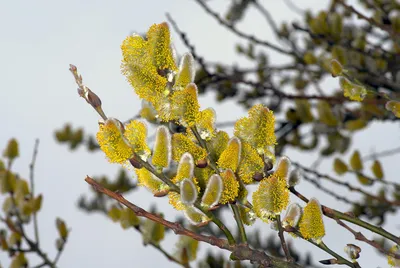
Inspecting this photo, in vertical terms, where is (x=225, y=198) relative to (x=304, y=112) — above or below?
below

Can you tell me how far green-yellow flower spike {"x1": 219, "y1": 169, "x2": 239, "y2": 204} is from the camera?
423 mm

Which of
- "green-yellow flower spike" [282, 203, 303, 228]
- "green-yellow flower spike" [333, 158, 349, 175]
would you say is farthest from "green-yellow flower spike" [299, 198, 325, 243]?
"green-yellow flower spike" [333, 158, 349, 175]

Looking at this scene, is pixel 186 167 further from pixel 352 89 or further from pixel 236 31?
pixel 236 31

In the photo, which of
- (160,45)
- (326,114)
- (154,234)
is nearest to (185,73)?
(160,45)

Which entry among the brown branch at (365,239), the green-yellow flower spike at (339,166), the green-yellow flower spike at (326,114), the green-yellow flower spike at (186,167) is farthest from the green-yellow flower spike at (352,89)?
the green-yellow flower spike at (326,114)

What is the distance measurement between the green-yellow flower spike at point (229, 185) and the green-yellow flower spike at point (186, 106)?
2.1 inches

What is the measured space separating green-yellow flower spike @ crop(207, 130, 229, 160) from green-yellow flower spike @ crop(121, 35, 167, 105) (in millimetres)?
66

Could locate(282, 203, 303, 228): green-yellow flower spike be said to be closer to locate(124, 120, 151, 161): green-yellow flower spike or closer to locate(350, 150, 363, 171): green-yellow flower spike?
locate(124, 120, 151, 161): green-yellow flower spike

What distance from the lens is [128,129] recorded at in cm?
43

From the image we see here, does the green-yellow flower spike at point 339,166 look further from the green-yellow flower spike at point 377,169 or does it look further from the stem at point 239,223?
the stem at point 239,223

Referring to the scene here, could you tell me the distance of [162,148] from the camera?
0.42m

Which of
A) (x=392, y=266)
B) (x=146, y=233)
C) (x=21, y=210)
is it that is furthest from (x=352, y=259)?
(x=21, y=210)

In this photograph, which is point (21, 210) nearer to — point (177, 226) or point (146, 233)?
point (146, 233)

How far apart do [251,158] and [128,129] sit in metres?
0.11
